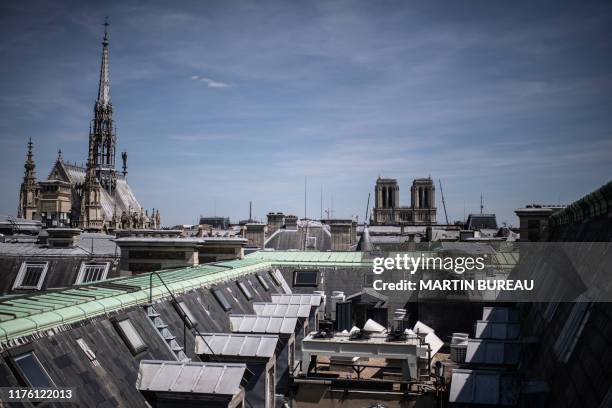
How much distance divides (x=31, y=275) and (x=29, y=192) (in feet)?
251

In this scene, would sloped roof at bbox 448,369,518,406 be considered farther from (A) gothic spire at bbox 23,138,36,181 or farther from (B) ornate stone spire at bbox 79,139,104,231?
(A) gothic spire at bbox 23,138,36,181

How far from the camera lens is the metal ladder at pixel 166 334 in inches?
584

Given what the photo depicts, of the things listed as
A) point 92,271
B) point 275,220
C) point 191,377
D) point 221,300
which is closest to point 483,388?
point 191,377

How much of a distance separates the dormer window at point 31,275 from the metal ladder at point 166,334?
1663 centimetres

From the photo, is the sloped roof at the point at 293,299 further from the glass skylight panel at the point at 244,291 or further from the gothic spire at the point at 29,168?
the gothic spire at the point at 29,168

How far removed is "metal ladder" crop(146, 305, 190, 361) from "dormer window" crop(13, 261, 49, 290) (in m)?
16.6

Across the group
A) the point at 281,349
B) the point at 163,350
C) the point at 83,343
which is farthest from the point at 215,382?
the point at 281,349

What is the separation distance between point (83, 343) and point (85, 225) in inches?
3222

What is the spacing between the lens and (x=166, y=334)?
1523cm

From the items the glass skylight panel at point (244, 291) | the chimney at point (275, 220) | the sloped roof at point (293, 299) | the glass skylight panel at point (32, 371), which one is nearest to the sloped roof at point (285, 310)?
the sloped roof at point (293, 299)

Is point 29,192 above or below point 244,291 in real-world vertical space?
above

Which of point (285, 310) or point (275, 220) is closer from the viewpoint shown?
point (285, 310)

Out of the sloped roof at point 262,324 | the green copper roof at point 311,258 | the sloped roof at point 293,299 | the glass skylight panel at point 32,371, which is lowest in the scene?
the sloped roof at point 262,324

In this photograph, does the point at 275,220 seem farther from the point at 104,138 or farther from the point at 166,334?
the point at 104,138
